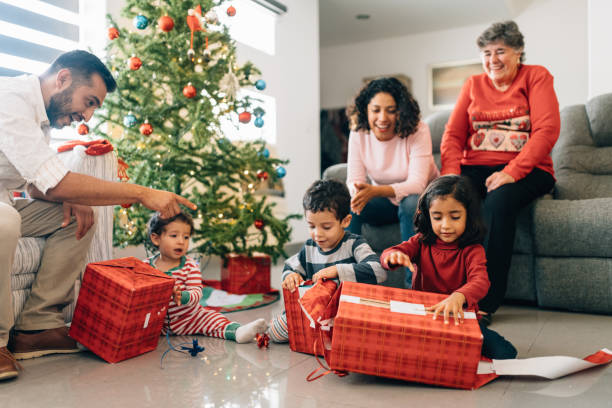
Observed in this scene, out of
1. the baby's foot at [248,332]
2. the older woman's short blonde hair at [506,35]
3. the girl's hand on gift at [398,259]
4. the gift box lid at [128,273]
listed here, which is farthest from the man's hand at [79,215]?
the older woman's short blonde hair at [506,35]

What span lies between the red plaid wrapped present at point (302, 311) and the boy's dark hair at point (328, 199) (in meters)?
0.26

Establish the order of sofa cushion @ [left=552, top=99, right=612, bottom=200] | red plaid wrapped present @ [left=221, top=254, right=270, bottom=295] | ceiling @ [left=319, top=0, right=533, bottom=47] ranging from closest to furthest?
sofa cushion @ [left=552, top=99, right=612, bottom=200], red plaid wrapped present @ [left=221, top=254, right=270, bottom=295], ceiling @ [left=319, top=0, right=533, bottom=47]

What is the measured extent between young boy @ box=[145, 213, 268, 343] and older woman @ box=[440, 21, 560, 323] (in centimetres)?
102

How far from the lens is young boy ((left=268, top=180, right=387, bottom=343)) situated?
165cm

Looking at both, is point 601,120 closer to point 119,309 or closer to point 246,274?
point 246,274

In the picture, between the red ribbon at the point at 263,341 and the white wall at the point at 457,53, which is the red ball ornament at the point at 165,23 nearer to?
the red ribbon at the point at 263,341

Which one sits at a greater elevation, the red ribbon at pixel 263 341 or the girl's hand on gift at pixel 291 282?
the girl's hand on gift at pixel 291 282

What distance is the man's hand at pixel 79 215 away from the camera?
161 cm

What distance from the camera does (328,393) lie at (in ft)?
4.07

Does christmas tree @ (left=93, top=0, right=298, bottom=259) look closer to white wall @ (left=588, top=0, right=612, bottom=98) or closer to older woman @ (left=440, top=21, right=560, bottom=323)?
older woman @ (left=440, top=21, right=560, bottom=323)

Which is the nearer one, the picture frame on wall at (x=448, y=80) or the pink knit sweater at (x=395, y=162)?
the pink knit sweater at (x=395, y=162)

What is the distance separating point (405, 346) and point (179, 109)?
5.86 feet

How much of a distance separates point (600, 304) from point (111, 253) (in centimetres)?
199

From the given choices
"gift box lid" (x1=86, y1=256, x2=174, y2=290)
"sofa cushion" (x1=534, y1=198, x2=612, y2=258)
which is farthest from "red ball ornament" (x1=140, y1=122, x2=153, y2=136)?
"sofa cushion" (x1=534, y1=198, x2=612, y2=258)
